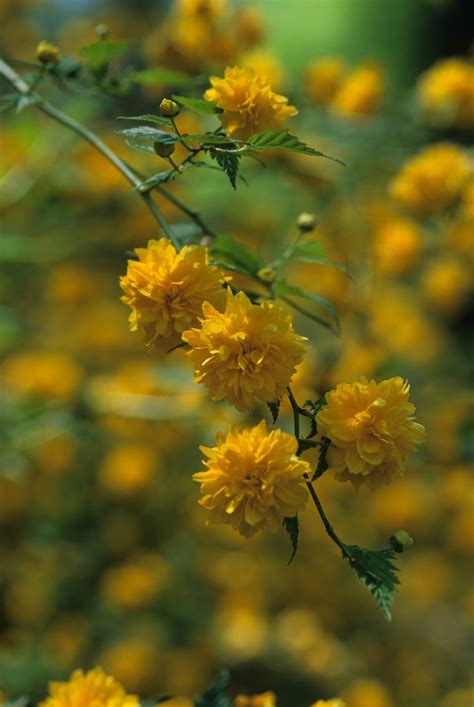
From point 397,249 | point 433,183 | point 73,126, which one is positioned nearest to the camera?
point 73,126

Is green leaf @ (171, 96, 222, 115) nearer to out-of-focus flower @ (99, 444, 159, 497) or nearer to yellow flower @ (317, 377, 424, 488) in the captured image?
yellow flower @ (317, 377, 424, 488)

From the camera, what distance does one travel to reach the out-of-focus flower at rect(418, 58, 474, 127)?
5.28 feet

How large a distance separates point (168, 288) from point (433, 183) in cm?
84

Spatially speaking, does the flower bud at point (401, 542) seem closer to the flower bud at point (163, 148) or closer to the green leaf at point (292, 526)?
the green leaf at point (292, 526)

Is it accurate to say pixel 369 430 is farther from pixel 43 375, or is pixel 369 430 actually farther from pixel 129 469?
pixel 129 469

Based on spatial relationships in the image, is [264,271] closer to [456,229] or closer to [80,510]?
[456,229]

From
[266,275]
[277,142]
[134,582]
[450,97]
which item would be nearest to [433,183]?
[450,97]

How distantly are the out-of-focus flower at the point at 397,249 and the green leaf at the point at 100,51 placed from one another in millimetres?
968

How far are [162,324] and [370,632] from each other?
1832 mm

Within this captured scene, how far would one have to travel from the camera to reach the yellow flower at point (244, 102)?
0.74 m

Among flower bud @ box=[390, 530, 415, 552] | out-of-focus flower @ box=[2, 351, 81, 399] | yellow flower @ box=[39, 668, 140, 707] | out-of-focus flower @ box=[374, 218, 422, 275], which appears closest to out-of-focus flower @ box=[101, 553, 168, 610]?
out-of-focus flower @ box=[2, 351, 81, 399]

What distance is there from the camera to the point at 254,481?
0.63 m

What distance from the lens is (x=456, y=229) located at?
1.60m

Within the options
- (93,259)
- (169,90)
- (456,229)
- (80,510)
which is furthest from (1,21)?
(456,229)
